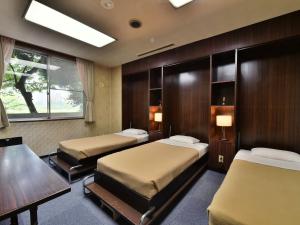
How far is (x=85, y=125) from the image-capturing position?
4270mm

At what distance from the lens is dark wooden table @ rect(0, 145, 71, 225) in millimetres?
852

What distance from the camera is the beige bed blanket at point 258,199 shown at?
0.99 meters

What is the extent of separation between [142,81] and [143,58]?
0.71m

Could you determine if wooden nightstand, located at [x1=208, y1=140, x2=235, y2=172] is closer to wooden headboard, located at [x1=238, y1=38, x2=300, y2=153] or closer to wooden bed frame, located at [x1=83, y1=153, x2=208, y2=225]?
wooden headboard, located at [x1=238, y1=38, x2=300, y2=153]

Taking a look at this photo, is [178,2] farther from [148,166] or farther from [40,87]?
[40,87]

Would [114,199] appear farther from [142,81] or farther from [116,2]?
[142,81]

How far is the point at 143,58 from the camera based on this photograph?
4023 millimetres

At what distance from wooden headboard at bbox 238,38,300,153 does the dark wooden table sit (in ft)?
9.84

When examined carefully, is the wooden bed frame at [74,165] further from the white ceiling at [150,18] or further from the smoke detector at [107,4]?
the smoke detector at [107,4]

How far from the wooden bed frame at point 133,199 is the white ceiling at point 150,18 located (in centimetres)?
226

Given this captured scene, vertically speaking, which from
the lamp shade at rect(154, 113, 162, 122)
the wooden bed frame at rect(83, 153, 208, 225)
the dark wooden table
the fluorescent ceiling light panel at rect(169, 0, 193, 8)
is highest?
the fluorescent ceiling light panel at rect(169, 0, 193, 8)

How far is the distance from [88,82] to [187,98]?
283 cm

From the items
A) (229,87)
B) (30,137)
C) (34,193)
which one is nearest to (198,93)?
(229,87)

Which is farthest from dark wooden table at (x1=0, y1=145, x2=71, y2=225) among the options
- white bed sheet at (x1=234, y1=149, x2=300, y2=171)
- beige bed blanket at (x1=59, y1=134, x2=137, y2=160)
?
white bed sheet at (x1=234, y1=149, x2=300, y2=171)
